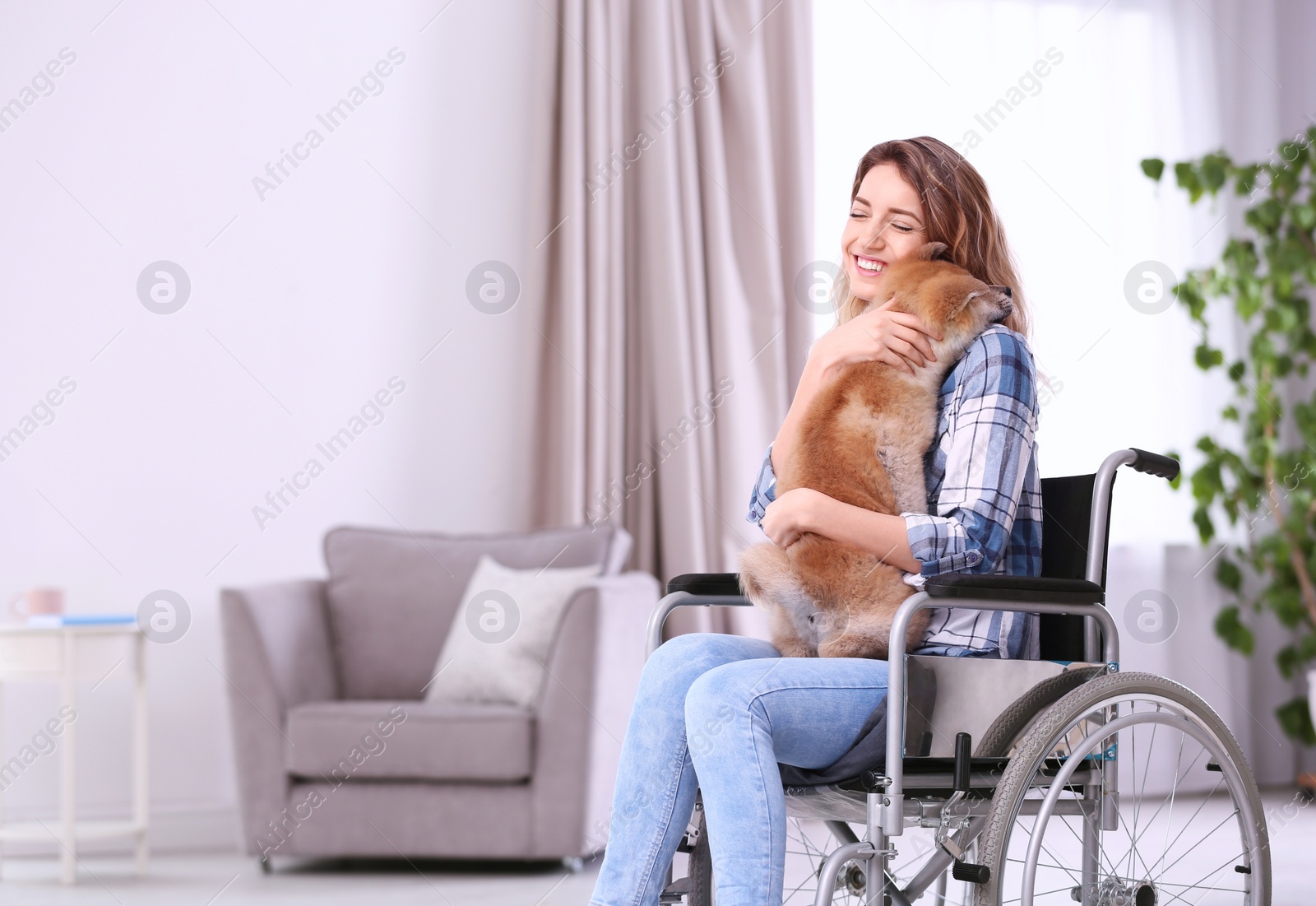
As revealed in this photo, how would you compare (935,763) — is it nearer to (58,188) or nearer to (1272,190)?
(58,188)

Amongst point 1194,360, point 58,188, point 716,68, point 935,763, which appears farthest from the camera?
point 1194,360

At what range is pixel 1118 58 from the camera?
4129 millimetres

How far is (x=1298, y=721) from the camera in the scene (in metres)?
3.96

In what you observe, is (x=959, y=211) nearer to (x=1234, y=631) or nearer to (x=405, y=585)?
(x=405, y=585)

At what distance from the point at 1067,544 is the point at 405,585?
203cm

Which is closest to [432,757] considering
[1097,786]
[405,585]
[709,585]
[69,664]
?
[405,585]

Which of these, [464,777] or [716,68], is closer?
[464,777]

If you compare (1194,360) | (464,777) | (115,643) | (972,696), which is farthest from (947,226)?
(1194,360)

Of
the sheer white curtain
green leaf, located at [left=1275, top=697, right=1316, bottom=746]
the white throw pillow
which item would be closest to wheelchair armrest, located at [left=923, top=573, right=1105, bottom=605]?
the white throw pillow

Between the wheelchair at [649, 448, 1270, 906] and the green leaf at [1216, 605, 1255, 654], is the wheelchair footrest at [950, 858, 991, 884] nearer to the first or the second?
the wheelchair at [649, 448, 1270, 906]

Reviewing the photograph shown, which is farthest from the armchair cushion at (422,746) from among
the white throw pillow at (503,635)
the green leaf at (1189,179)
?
the green leaf at (1189,179)

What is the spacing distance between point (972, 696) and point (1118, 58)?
3.40m

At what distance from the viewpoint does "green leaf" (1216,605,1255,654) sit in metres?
3.87

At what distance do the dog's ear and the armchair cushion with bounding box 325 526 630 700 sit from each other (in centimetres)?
177
